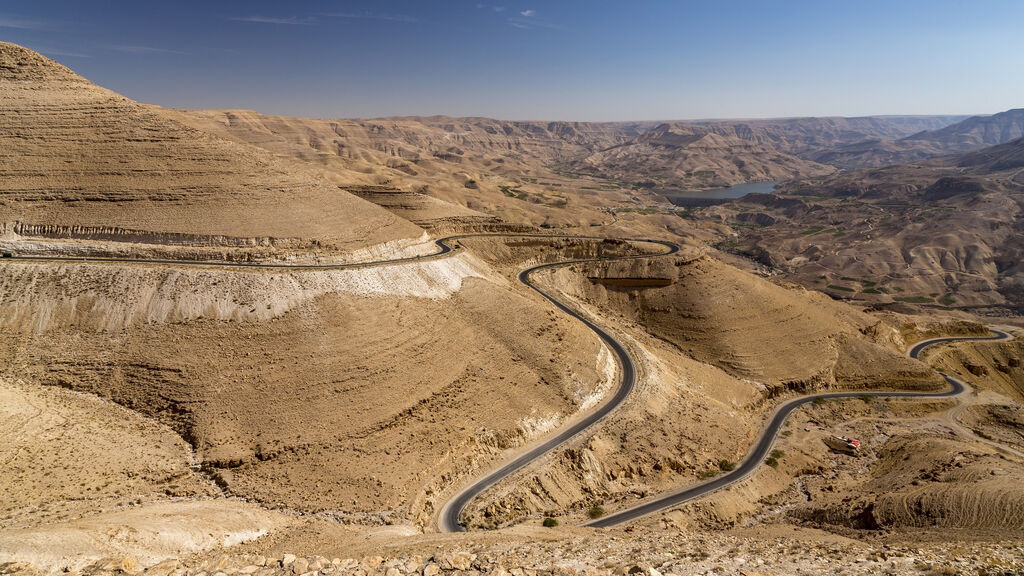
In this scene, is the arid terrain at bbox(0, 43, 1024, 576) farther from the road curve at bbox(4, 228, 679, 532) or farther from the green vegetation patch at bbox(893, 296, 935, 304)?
the green vegetation patch at bbox(893, 296, 935, 304)

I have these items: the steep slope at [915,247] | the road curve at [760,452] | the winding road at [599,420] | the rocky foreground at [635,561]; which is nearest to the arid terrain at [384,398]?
the rocky foreground at [635,561]

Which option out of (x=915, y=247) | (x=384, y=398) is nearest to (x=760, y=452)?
(x=384, y=398)

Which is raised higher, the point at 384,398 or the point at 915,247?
the point at 915,247

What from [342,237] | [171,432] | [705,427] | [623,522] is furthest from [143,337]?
[705,427]

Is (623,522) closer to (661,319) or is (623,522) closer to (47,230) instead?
(661,319)

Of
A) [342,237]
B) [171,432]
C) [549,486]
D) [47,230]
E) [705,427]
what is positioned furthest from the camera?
[342,237]

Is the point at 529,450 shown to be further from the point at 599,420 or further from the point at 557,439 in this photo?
the point at 599,420

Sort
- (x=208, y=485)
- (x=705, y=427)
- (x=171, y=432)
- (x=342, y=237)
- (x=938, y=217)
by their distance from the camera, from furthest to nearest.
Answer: (x=938, y=217), (x=342, y=237), (x=705, y=427), (x=171, y=432), (x=208, y=485)
